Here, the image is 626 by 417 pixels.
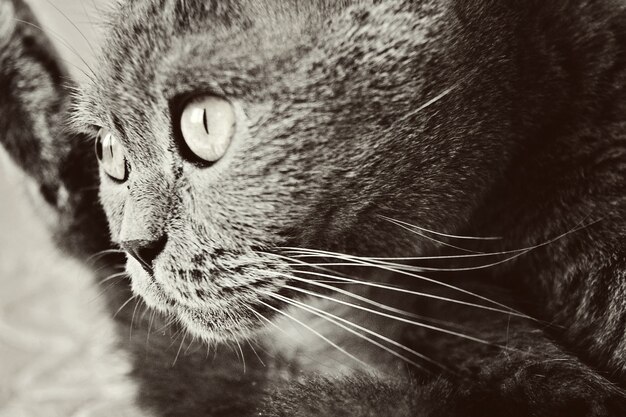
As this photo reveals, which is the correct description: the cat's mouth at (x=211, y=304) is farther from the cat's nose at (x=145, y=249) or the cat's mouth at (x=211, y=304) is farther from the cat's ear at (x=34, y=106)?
the cat's ear at (x=34, y=106)

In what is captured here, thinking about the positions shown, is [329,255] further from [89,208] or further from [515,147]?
[89,208]

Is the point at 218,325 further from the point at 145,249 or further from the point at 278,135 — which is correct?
the point at 278,135

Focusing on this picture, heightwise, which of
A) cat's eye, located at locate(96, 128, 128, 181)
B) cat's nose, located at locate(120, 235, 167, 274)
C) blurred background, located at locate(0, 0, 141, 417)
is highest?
cat's eye, located at locate(96, 128, 128, 181)

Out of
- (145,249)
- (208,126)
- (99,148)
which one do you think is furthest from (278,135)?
(99,148)

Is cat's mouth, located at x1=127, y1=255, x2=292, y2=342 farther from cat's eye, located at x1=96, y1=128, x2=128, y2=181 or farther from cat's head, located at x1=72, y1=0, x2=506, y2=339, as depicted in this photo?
cat's eye, located at x1=96, y1=128, x2=128, y2=181

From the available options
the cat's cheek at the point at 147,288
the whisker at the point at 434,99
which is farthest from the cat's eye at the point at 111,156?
the whisker at the point at 434,99

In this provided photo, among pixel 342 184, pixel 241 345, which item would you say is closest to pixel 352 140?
pixel 342 184

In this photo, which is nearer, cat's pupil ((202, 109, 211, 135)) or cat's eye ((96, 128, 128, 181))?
cat's pupil ((202, 109, 211, 135))

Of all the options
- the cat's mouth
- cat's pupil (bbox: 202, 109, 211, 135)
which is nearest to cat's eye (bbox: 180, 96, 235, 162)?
cat's pupil (bbox: 202, 109, 211, 135)
